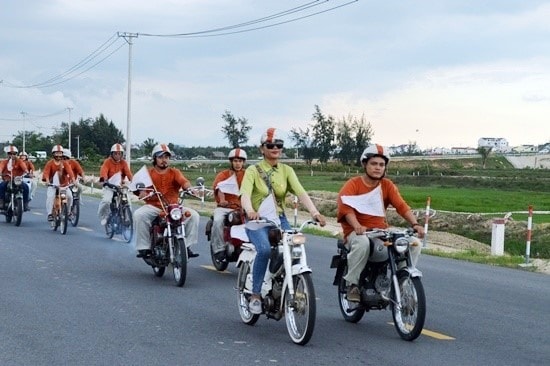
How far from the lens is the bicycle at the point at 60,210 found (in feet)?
68.7

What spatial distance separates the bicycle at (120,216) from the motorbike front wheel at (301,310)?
37.0ft

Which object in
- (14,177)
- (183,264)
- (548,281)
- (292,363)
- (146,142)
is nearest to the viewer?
(292,363)

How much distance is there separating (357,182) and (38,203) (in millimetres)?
27844

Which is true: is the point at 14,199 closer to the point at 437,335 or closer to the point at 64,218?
the point at 64,218

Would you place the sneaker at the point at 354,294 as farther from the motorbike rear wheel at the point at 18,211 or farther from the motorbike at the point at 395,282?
the motorbike rear wheel at the point at 18,211

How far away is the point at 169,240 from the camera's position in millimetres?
12812

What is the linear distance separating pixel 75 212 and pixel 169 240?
10.4 meters

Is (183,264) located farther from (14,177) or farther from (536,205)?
(536,205)

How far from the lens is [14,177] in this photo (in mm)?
23156

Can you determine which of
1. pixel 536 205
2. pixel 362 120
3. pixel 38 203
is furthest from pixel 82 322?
pixel 362 120

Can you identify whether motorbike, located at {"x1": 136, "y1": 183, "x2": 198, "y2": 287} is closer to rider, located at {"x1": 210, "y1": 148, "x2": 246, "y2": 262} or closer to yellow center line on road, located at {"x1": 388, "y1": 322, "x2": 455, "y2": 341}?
rider, located at {"x1": 210, "y1": 148, "x2": 246, "y2": 262}

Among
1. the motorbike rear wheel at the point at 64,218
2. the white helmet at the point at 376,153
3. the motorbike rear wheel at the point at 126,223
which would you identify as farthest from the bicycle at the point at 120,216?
the white helmet at the point at 376,153

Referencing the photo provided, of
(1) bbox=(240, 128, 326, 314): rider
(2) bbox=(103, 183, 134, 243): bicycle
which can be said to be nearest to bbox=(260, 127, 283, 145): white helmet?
(1) bbox=(240, 128, 326, 314): rider

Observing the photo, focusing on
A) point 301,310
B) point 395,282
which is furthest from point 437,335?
point 301,310
